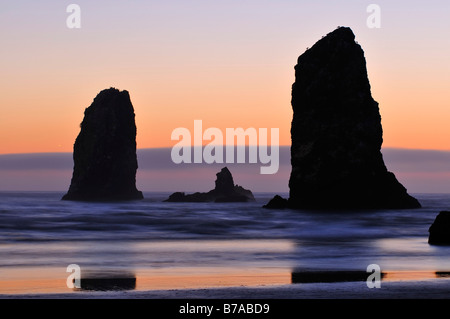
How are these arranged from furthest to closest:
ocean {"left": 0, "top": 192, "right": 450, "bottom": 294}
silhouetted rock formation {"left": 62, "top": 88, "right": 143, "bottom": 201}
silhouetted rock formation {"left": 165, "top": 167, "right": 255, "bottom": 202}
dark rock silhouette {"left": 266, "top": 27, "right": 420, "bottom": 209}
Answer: silhouetted rock formation {"left": 62, "top": 88, "right": 143, "bottom": 201}, silhouetted rock formation {"left": 165, "top": 167, "right": 255, "bottom": 202}, dark rock silhouette {"left": 266, "top": 27, "right": 420, "bottom": 209}, ocean {"left": 0, "top": 192, "right": 450, "bottom": 294}

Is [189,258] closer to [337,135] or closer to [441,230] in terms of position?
[441,230]

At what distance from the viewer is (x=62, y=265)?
83.6 feet

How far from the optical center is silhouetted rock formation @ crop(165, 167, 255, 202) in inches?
6127

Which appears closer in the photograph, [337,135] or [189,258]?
[189,258]

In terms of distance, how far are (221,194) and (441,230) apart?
12597 cm

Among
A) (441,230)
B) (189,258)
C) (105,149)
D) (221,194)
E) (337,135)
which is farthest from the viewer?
(105,149)

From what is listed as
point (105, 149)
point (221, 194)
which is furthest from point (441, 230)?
point (105, 149)

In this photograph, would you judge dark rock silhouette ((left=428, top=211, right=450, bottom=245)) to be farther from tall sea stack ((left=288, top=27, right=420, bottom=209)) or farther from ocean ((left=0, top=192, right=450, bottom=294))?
tall sea stack ((left=288, top=27, right=420, bottom=209))

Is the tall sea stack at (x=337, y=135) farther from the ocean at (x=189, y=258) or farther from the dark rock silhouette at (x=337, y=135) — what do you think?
the ocean at (x=189, y=258)

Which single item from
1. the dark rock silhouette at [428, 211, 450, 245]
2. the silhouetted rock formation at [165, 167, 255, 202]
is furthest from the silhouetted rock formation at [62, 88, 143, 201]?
the dark rock silhouette at [428, 211, 450, 245]

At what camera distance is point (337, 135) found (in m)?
91.6

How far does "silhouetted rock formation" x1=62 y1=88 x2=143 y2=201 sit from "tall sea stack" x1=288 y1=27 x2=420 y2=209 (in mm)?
87108

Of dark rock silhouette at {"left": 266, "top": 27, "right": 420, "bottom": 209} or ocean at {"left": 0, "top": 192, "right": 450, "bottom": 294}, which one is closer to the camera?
ocean at {"left": 0, "top": 192, "right": 450, "bottom": 294}
